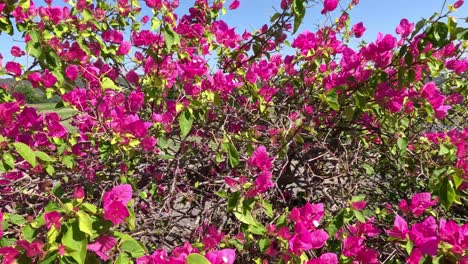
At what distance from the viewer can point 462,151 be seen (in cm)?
179

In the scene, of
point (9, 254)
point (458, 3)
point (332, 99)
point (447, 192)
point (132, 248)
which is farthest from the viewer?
point (458, 3)

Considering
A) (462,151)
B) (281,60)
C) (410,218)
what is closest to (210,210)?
(410,218)

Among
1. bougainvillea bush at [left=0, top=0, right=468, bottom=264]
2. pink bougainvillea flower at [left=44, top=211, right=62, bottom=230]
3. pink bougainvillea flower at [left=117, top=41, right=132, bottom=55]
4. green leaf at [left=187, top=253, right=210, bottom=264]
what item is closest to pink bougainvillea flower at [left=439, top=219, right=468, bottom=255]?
bougainvillea bush at [left=0, top=0, right=468, bottom=264]

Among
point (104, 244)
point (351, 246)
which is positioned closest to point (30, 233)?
point (104, 244)

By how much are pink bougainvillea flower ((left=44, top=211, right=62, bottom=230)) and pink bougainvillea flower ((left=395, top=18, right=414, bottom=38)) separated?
1.89 m

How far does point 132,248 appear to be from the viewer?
50.3 inches

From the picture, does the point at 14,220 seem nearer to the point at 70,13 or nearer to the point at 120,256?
the point at 120,256

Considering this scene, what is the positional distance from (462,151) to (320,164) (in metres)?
0.83

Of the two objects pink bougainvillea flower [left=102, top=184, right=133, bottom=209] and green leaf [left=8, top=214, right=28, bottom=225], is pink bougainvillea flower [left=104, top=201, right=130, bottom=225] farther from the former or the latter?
green leaf [left=8, top=214, right=28, bottom=225]

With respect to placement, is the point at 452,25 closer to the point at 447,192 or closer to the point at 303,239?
the point at 447,192

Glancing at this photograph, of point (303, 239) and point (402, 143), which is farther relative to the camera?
point (402, 143)

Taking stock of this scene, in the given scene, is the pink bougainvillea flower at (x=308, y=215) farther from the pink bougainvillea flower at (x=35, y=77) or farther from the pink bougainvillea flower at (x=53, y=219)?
the pink bougainvillea flower at (x=35, y=77)

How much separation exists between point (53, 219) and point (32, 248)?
0.11 m

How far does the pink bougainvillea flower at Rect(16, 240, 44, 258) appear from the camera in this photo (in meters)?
1.11
